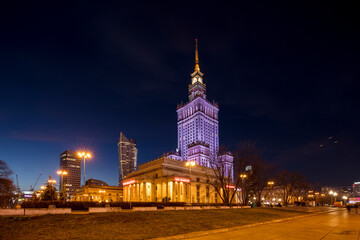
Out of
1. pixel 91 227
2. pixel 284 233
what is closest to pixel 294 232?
pixel 284 233

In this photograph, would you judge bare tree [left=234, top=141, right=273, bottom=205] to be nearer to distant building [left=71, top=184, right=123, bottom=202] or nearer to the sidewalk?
the sidewalk

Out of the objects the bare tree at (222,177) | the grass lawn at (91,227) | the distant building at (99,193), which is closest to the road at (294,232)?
the grass lawn at (91,227)

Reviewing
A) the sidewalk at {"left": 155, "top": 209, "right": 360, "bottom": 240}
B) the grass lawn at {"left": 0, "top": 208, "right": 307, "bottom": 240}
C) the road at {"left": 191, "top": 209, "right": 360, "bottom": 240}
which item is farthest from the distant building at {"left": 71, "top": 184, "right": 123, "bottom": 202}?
the road at {"left": 191, "top": 209, "right": 360, "bottom": 240}

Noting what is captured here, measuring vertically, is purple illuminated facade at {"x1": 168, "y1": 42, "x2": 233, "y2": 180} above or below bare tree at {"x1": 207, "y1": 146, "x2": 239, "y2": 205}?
above

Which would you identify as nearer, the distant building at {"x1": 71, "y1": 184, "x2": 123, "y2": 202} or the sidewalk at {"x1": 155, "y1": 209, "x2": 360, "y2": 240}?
the sidewalk at {"x1": 155, "y1": 209, "x2": 360, "y2": 240}

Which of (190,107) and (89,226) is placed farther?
(190,107)

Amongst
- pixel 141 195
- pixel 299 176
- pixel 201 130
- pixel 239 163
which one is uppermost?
pixel 201 130

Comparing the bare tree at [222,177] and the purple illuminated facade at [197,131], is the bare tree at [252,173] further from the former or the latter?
the purple illuminated facade at [197,131]

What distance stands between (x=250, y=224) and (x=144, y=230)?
40.6 feet

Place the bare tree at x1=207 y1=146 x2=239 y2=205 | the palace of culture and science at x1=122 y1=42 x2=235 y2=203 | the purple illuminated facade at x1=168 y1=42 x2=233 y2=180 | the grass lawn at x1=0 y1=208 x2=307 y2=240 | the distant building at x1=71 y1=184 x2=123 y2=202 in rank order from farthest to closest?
the purple illuminated facade at x1=168 y1=42 x2=233 y2=180, the distant building at x1=71 y1=184 x2=123 y2=202, the palace of culture and science at x1=122 y1=42 x2=235 y2=203, the bare tree at x1=207 y1=146 x2=239 y2=205, the grass lawn at x1=0 y1=208 x2=307 y2=240

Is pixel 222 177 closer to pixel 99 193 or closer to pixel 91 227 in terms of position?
pixel 91 227

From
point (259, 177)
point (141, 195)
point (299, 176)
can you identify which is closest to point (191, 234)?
point (259, 177)

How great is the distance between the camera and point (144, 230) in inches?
615

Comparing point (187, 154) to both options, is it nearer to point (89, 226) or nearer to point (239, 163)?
point (239, 163)
